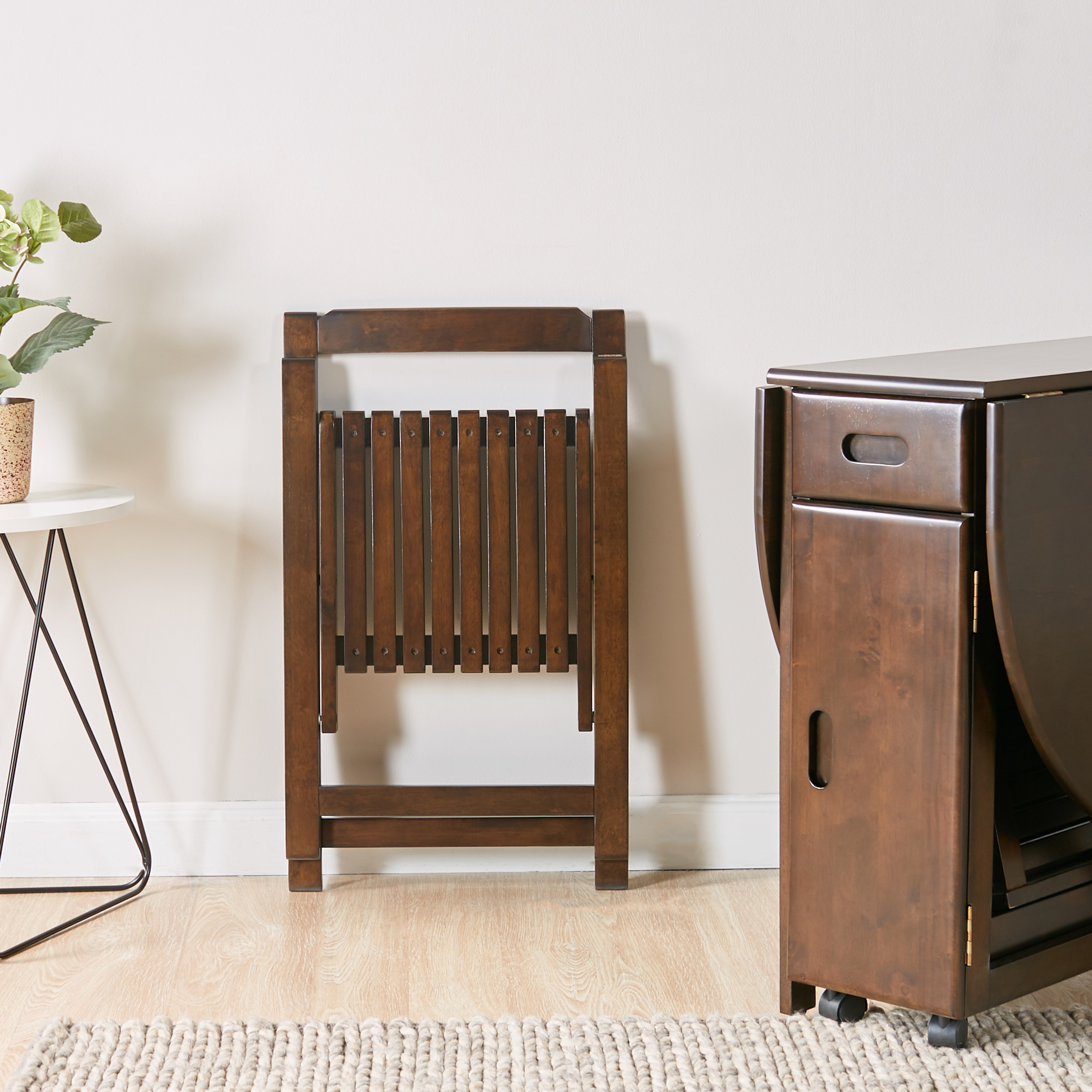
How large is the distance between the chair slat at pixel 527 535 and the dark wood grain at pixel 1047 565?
37.7 inches

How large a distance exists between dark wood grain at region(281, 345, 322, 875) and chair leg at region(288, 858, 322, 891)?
0.02 metres

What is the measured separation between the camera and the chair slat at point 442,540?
7.50ft

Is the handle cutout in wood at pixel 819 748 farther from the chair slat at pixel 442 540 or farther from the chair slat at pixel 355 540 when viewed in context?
the chair slat at pixel 355 540

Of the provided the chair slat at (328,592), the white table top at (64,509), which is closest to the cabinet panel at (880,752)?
the chair slat at (328,592)

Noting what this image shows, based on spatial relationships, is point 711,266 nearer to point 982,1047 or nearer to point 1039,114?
point 1039,114

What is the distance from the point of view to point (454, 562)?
2354 mm

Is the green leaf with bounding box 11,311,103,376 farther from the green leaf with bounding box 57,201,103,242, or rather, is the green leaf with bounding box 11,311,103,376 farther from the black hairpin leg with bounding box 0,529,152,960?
the black hairpin leg with bounding box 0,529,152,960

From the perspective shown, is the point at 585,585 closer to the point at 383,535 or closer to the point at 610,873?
the point at 383,535

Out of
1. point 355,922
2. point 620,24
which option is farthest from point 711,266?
point 355,922

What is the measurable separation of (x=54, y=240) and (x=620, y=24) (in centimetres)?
110

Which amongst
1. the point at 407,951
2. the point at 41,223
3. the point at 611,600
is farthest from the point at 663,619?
the point at 41,223

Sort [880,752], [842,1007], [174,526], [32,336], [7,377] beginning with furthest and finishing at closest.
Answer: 1. [174,526]
2. [32,336]
3. [7,377]
4. [842,1007]
5. [880,752]

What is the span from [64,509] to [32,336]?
0.34 meters

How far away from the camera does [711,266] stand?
91.8 inches
